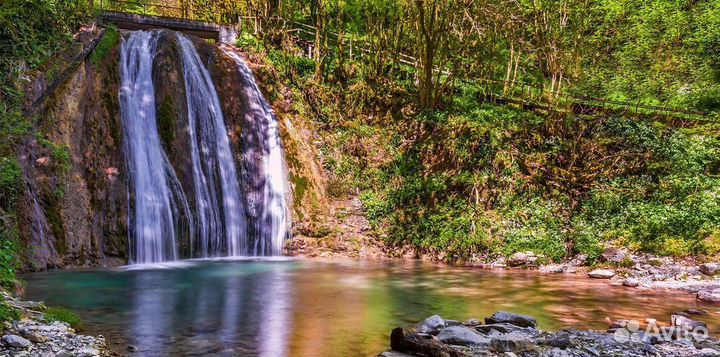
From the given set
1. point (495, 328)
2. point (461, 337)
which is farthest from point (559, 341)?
point (461, 337)

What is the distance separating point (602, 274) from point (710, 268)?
6.57 feet

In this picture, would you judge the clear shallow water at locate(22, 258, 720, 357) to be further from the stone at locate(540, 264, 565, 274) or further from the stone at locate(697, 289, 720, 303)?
the stone at locate(540, 264, 565, 274)

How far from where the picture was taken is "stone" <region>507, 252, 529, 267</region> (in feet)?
44.3

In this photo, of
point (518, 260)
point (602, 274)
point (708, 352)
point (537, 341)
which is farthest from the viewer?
point (518, 260)

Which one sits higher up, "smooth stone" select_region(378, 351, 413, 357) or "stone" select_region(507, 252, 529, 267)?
"stone" select_region(507, 252, 529, 267)

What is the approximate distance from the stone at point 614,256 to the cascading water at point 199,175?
8.23m

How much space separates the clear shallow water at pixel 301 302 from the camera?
652 centimetres

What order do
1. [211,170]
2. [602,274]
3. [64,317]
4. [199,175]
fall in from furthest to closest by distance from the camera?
[211,170] → [199,175] → [602,274] → [64,317]

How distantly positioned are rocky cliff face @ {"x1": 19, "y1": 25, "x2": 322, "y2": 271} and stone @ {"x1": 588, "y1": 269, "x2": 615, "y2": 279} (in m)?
7.73

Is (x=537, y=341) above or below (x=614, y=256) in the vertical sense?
below

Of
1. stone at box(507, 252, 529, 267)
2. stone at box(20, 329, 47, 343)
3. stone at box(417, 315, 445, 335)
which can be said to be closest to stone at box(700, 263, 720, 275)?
stone at box(507, 252, 529, 267)

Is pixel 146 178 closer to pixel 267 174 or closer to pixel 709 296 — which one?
pixel 267 174

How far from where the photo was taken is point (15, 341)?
502cm

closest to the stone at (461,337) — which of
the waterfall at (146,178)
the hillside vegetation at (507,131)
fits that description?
the hillside vegetation at (507,131)
